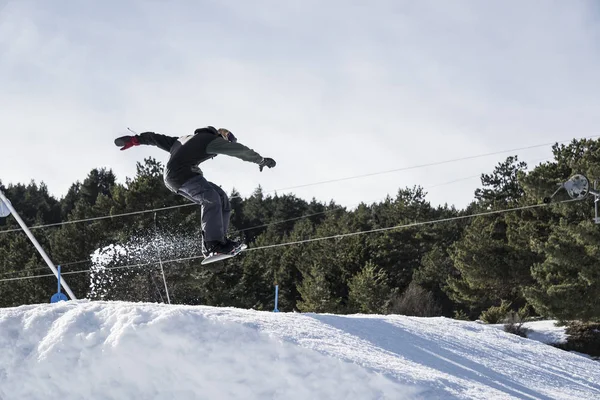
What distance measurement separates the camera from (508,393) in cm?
693

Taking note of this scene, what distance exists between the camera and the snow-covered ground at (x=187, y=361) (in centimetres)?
578

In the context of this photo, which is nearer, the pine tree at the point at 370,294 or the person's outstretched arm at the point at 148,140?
the person's outstretched arm at the point at 148,140

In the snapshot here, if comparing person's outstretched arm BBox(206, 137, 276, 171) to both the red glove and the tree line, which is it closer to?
the red glove

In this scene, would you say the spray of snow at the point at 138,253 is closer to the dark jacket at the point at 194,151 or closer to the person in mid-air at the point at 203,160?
the person in mid-air at the point at 203,160

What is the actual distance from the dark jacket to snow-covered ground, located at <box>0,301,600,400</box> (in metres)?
1.84

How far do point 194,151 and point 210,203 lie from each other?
733mm

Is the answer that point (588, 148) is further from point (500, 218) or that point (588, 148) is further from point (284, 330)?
point (284, 330)

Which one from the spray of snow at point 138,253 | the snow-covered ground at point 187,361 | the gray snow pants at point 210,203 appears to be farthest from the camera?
the spray of snow at point 138,253

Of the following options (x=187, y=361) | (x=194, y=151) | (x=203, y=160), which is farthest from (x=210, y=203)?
(x=187, y=361)

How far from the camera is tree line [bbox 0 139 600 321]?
1171 inches

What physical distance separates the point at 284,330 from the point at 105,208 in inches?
1382

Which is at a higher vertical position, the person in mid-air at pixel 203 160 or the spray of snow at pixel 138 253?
the person in mid-air at pixel 203 160

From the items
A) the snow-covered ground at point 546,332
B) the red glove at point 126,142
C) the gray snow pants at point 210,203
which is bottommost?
the snow-covered ground at point 546,332

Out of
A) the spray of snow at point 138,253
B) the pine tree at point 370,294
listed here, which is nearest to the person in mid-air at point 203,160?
the spray of snow at point 138,253
